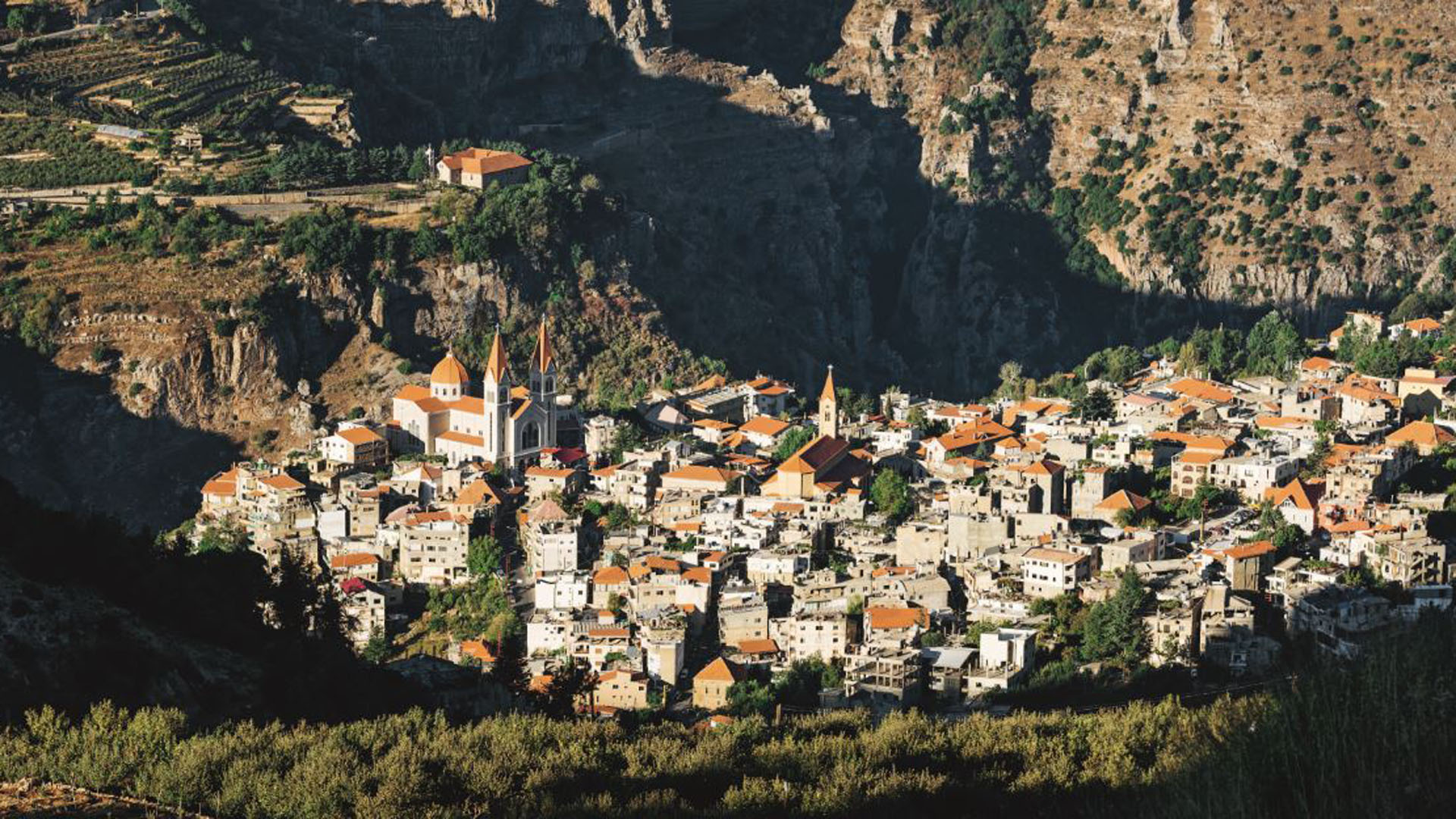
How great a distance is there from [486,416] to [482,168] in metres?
21.5

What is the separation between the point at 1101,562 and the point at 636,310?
32.3 meters

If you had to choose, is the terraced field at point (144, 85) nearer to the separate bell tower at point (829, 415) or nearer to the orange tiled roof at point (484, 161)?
the orange tiled roof at point (484, 161)

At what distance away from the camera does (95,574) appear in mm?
43188

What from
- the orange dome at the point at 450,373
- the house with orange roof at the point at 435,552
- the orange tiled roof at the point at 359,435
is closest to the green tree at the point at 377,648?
the house with orange roof at the point at 435,552

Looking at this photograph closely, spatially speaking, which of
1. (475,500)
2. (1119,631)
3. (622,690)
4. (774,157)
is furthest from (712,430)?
(774,157)

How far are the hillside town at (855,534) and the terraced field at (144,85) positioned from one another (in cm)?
1786

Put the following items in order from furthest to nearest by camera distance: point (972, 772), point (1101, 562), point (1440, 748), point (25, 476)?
1. point (25, 476)
2. point (1101, 562)
3. point (972, 772)
4. point (1440, 748)

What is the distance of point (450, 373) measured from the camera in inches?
2820

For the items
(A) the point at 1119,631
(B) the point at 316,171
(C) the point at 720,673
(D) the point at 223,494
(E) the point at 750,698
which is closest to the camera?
(E) the point at 750,698

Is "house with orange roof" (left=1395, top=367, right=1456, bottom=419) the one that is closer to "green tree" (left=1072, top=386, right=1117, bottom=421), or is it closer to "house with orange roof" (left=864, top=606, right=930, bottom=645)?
"green tree" (left=1072, top=386, right=1117, bottom=421)

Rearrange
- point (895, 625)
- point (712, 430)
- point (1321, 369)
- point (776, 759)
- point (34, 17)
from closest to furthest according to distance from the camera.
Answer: point (776, 759)
point (895, 625)
point (712, 430)
point (1321, 369)
point (34, 17)

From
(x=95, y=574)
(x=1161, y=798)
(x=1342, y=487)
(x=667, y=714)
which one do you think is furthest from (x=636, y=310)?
(x=1161, y=798)

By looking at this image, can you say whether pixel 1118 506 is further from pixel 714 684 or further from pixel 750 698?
pixel 750 698

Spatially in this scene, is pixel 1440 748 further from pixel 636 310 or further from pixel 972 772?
pixel 636 310
